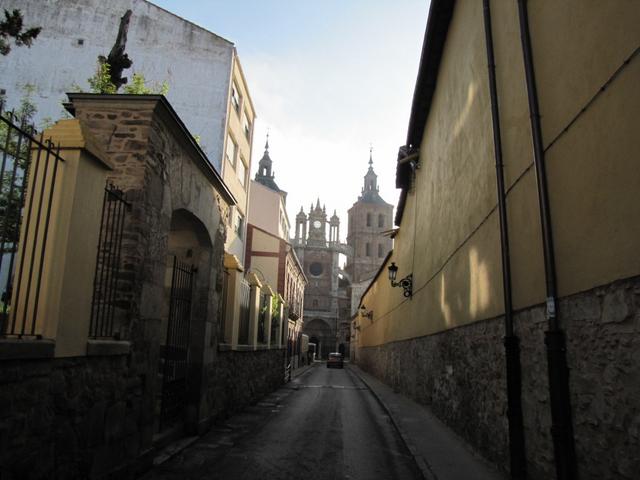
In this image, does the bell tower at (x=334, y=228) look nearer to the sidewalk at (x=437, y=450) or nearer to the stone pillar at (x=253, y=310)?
the stone pillar at (x=253, y=310)

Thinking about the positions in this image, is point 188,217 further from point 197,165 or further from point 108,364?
point 108,364

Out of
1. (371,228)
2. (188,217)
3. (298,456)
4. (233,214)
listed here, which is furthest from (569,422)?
(371,228)

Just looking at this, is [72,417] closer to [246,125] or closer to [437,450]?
[437,450]

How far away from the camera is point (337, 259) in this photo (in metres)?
77.4

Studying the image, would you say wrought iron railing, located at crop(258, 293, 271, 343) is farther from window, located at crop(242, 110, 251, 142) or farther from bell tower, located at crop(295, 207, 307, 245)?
bell tower, located at crop(295, 207, 307, 245)

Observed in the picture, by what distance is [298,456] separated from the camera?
693cm

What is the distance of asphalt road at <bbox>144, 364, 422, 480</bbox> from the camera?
6.02 m

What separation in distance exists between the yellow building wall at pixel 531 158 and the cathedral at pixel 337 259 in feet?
179

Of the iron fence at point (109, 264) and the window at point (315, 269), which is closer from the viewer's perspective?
the iron fence at point (109, 264)

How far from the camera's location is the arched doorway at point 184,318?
300 inches

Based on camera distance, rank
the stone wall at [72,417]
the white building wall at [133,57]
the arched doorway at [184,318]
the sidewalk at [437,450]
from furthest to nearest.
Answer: the white building wall at [133,57]
the arched doorway at [184,318]
the sidewalk at [437,450]
the stone wall at [72,417]

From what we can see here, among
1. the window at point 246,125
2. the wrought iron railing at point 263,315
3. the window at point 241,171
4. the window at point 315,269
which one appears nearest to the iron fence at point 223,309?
the wrought iron railing at point 263,315

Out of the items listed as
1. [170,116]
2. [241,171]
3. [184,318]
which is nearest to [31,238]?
[170,116]

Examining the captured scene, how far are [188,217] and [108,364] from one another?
3143mm
